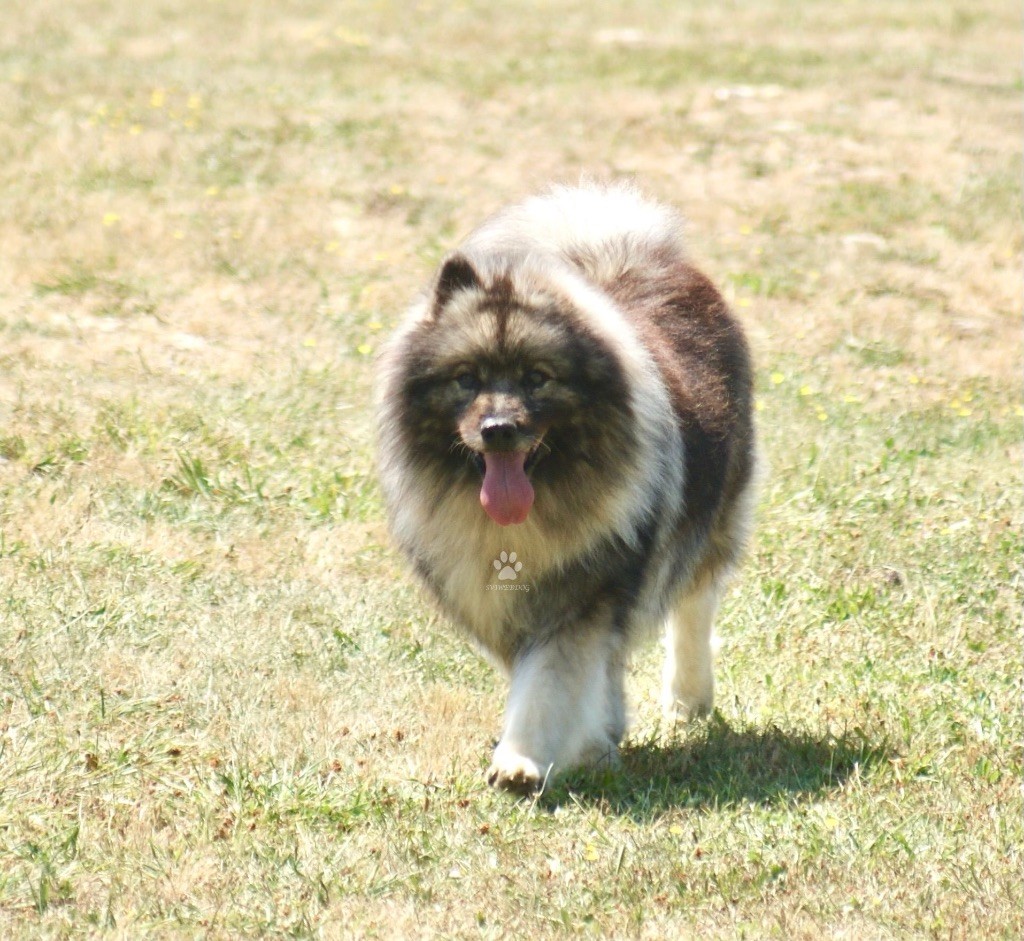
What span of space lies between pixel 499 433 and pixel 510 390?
207 mm

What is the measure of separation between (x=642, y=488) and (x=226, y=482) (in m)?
3.04

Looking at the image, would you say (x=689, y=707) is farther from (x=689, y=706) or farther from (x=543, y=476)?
(x=543, y=476)

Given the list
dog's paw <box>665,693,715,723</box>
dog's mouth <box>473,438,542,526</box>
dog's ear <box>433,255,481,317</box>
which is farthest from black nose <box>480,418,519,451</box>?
dog's paw <box>665,693,715,723</box>

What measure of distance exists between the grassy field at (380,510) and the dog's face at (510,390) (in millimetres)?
1010

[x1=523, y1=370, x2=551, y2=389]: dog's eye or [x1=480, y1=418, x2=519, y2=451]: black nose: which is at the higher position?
[x1=523, y1=370, x2=551, y2=389]: dog's eye

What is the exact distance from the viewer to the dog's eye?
4.93m

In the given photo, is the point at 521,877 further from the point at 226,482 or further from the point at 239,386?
the point at 239,386

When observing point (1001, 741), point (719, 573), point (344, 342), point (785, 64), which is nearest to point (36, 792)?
point (719, 573)

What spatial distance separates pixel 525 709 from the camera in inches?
196

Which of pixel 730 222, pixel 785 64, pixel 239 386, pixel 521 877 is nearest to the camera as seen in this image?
pixel 521 877

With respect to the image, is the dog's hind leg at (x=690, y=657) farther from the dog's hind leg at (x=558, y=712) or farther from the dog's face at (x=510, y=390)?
the dog's face at (x=510, y=390)

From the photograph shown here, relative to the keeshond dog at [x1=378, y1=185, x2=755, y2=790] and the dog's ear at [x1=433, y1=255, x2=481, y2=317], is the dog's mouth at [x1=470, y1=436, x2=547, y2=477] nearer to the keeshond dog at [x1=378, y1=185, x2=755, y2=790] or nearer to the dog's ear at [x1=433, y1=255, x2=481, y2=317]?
the keeshond dog at [x1=378, y1=185, x2=755, y2=790]

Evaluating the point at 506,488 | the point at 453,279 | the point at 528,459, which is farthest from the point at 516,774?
the point at 453,279

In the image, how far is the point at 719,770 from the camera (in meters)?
5.22
